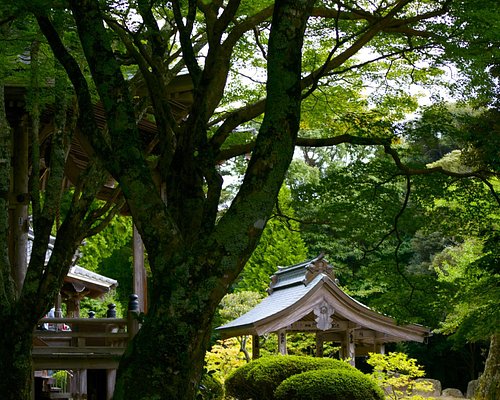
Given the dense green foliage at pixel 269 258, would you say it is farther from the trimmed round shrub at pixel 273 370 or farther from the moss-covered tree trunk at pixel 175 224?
the moss-covered tree trunk at pixel 175 224

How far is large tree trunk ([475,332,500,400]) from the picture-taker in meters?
20.1

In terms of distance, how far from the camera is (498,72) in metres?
14.2

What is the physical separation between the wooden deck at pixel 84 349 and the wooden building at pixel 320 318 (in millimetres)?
7258

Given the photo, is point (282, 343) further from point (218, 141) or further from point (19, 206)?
point (218, 141)

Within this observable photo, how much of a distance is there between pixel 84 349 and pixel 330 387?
498 centimetres

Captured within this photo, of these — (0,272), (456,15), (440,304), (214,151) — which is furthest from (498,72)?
(0,272)

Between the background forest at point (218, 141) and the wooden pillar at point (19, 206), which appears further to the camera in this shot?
the wooden pillar at point (19, 206)

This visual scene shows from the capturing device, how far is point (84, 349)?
1005 centimetres

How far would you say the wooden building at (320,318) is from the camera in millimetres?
17797

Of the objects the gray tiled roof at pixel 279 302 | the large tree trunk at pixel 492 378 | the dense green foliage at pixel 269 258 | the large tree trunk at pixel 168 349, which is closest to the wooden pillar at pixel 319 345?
the gray tiled roof at pixel 279 302

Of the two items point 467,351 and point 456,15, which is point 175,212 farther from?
point 467,351

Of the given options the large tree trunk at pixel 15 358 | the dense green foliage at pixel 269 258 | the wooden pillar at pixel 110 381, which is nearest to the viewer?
the large tree trunk at pixel 15 358

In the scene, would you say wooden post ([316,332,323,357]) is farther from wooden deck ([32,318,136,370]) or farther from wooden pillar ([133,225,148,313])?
wooden deck ([32,318,136,370])

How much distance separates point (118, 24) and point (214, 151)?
2.26m
